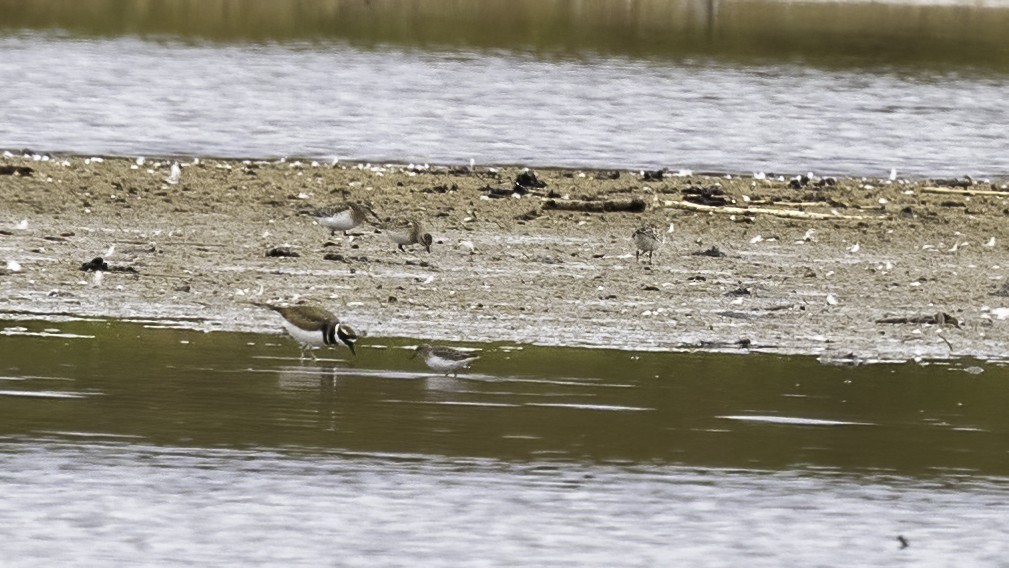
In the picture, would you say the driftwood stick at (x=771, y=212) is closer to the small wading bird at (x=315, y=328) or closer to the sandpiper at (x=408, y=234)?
the sandpiper at (x=408, y=234)

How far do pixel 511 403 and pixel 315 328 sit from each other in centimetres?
127

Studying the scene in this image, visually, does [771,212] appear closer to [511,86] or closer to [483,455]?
[483,455]

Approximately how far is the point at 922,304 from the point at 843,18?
33981 mm

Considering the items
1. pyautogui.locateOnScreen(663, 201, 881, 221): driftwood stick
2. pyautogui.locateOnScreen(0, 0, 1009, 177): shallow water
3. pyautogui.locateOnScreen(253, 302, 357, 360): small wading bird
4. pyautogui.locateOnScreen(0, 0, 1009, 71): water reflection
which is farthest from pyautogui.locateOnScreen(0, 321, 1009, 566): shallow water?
pyautogui.locateOnScreen(0, 0, 1009, 71): water reflection

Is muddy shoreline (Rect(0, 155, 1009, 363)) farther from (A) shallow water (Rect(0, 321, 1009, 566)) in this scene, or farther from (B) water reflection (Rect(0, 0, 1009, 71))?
(B) water reflection (Rect(0, 0, 1009, 71))

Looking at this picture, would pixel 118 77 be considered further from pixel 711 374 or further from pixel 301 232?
pixel 711 374

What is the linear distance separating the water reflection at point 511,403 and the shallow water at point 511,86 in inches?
343

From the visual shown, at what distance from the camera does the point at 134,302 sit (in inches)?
503

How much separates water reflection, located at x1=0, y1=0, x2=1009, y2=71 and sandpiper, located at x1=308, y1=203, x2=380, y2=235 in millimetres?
20274

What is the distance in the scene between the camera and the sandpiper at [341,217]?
48.0 feet

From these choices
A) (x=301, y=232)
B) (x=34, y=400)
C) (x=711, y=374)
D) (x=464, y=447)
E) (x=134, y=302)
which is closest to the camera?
(x=464, y=447)

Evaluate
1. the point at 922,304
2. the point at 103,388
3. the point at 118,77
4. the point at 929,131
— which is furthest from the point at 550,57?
the point at 103,388

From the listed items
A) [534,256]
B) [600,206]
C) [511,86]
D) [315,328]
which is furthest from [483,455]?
[511,86]

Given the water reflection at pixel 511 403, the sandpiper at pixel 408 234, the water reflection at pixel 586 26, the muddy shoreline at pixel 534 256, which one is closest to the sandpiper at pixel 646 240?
the muddy shoreline at pixel 534 256
